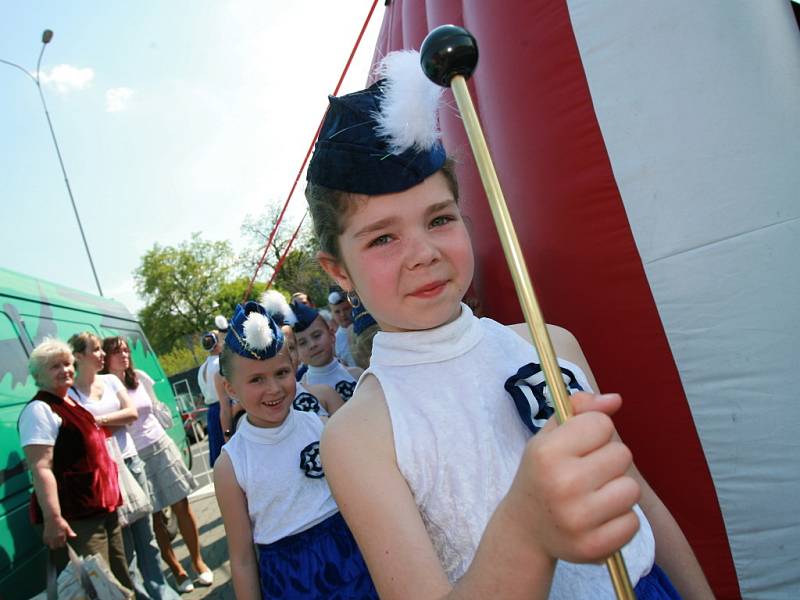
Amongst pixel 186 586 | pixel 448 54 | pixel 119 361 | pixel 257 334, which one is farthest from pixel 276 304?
pixel 448 54

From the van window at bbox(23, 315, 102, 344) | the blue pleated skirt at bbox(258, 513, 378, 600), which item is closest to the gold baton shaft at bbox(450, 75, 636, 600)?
the blue pleated skirt at bbox(258, 513, 378, 600)

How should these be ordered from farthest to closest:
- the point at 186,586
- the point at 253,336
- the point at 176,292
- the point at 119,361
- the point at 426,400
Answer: the point at 176,292
the point at 119,361
the point at 186,586
the point at 253,336
the point at 426,400

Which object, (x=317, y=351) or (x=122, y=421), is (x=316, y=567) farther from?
(x=122, y=421)

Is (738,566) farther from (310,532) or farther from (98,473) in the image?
(98,473)

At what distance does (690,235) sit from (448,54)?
133cm

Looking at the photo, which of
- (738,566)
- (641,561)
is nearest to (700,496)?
(738,566)

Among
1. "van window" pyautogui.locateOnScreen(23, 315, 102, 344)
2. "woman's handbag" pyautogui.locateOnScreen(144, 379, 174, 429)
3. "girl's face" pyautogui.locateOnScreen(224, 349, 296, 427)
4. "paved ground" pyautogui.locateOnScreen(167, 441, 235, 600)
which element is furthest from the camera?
"woman's handbag" pyautogui.locateOnScreen(144, 379, 174, 429)

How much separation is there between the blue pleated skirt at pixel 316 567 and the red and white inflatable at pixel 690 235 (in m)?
1.13

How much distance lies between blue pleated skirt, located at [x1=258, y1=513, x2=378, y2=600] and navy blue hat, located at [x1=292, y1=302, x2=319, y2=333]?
6.31ft

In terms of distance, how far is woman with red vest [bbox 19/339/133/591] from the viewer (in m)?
2.63

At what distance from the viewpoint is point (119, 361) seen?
4.24 metres

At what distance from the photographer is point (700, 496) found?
1.75 m

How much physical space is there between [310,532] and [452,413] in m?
1.18

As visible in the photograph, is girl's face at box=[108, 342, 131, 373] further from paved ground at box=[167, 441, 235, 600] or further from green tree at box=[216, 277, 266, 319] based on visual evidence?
green tree at box=[216, 277, 266, 319]
